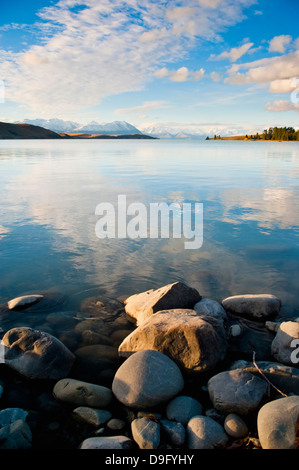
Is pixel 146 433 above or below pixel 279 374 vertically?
below

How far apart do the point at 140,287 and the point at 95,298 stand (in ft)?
4.50

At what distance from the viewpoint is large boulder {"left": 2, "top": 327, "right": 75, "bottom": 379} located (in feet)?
19.0

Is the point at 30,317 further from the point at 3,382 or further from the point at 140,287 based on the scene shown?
the point at 140,287

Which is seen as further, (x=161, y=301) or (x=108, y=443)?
(x=161, y=301)

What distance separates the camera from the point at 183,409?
16.3 ft

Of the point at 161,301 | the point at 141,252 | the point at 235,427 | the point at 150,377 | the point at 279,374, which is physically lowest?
the point at 235,427

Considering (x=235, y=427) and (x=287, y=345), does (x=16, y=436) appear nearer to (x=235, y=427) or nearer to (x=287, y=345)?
(x=235, y=427)

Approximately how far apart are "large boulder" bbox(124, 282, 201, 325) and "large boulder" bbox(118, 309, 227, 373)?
2.81 ft

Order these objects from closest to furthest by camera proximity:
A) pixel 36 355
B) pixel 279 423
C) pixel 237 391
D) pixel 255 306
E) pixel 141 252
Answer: pixel 279 423 → pixel 237 391 → pixel 36 355 → pixel 255 306 → pixel 141 252

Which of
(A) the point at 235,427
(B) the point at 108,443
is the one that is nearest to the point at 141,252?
(A) the point at 235,427
